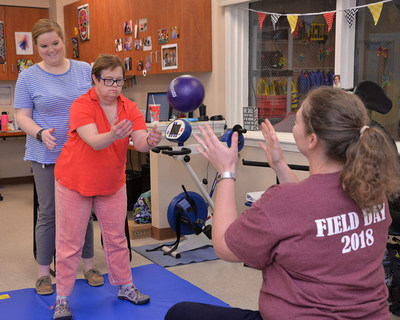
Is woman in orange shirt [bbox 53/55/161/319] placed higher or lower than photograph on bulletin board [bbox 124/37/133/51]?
lower

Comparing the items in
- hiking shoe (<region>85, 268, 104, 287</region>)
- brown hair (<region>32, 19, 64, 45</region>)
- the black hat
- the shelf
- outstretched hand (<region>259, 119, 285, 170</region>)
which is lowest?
hiking shoe (<region>85, 268, 104, 287</region>)

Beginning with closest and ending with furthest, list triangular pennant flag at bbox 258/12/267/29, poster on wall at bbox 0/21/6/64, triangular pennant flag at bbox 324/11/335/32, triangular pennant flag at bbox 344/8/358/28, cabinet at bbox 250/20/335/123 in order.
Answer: triangular pennant flag at bbox 344/8/358/28
triangular pennant flag at bbox 324/11/335/32
cabinet at bbox 250/20/335/123
triangular pennant flag at bbox 258/12/267/29
poster on wall at bbox 0/21/6/64

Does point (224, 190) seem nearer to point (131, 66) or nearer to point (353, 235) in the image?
point (353, 235)

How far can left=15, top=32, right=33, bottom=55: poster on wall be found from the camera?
23.1ft

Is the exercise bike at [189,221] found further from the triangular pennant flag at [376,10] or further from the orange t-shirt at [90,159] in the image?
the triangular pennant flag at [376,10]

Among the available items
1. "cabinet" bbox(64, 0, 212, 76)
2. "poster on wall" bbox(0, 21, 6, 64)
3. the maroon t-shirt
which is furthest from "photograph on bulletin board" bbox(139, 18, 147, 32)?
the maroon t-shirt

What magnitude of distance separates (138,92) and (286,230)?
4.95m

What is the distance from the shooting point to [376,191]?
1.39 m

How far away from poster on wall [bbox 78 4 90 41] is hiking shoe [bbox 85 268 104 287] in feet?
12.0

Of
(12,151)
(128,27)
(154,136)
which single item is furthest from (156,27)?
(12,151)

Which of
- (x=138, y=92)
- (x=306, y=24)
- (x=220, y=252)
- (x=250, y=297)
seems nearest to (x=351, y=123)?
(x=220, y=252)

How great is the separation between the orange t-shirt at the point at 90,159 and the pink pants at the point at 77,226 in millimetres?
79

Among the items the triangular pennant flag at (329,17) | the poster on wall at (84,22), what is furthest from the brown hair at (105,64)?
the poster on wall at (84,22)

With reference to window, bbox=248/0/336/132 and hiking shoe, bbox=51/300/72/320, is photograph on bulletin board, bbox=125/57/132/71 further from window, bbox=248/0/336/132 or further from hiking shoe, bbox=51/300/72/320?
hiking shoe, bbox=51/300/72/320
